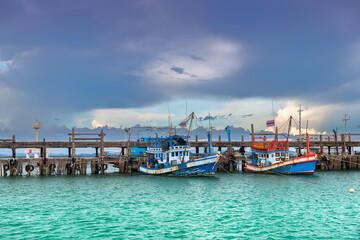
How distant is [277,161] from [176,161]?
17573mm

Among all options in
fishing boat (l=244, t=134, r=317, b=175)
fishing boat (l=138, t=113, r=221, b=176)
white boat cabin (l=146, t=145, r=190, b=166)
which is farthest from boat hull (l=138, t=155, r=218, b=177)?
fishing boat (l=244, t=134, r=317, b=175)

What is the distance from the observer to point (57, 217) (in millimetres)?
22844

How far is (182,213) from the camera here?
24078mm

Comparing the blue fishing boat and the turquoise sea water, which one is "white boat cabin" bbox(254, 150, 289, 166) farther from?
the turquoise sea water

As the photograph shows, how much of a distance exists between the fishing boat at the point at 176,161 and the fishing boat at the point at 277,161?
35.0ft

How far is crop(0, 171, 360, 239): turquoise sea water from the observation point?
1902cm

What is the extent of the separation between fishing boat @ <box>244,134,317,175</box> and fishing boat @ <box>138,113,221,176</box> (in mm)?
10666

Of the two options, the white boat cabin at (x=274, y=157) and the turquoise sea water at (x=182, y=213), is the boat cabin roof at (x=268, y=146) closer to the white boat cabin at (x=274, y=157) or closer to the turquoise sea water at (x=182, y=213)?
the white boat cabin at (x=274, y=157)

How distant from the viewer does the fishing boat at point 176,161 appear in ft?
161

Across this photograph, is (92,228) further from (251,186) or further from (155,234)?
(251,186)

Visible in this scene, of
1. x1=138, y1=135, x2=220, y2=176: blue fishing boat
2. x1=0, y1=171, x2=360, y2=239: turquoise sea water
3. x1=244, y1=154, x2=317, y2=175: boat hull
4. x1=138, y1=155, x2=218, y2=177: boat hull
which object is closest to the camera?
x1=0, y1=171, x2=360, y2=239: turquoise sea water

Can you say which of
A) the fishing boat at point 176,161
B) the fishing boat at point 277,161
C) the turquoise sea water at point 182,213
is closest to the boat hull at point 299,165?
the fishing boat at point 277,161

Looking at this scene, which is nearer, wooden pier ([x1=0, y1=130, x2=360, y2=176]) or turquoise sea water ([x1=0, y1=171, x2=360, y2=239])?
turquoise sea water ([x1=0, y1=171, x2=360, y2=239])

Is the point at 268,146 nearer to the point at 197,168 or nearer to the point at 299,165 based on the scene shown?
the point at 299,165
